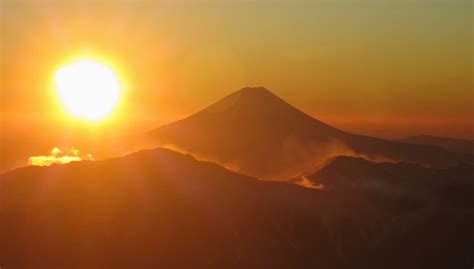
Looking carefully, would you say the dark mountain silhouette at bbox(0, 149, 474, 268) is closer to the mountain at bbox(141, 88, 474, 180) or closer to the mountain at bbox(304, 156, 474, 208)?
the mountain at bbox(304, 156, 474, 208)

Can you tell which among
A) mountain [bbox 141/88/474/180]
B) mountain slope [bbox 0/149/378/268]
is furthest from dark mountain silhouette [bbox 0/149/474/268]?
mountain [bbox 141/88/474/180]

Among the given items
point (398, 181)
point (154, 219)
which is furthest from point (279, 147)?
point (154, 219)

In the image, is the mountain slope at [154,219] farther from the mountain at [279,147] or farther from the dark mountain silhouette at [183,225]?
the mountain at [279,147]

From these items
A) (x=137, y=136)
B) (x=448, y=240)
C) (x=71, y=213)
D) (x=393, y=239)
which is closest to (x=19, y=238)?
(x=71, y=213)

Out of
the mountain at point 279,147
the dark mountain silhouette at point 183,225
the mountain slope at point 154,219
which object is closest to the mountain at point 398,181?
the dark mountain silhouette at point 183,225

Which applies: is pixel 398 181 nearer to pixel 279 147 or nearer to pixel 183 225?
pixel 183 225

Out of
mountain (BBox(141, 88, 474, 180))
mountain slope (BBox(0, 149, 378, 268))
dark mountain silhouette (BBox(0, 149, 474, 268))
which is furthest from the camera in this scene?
mountain (BBox(141, 88, 474, 180))
